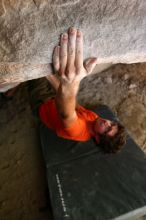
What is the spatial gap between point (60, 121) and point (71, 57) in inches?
54.3

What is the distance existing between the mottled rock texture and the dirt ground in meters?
1.44

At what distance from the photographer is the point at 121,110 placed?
2.71 meters

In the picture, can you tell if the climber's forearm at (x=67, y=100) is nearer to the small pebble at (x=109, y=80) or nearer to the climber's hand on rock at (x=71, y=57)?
the climber's hand on rock at (x=71, y=57)

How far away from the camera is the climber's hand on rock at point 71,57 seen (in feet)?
3.01

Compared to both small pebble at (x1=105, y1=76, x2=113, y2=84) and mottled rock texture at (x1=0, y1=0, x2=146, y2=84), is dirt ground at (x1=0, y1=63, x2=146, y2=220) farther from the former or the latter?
mottled rock texture at (x1=0, y1=0, x2=146, y2=84)

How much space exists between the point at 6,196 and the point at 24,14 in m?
1.69

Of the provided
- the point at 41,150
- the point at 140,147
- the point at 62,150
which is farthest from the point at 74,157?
the point at 140,147

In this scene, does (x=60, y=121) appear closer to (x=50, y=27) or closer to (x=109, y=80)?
(x=109, y=80)

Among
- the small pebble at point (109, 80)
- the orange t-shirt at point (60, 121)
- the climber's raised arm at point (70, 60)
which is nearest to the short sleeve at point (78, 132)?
the orange t-shirt at point (60, 121)

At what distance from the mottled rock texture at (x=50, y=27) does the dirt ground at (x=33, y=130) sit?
A: 1.44m

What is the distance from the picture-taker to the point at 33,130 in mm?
2627

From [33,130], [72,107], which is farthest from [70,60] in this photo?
[33,130]

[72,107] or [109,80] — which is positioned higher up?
[72,107]

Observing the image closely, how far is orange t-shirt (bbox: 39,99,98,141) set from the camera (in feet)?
7.46
